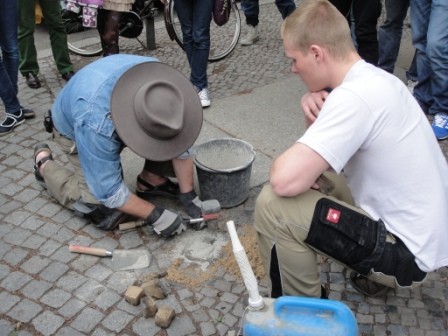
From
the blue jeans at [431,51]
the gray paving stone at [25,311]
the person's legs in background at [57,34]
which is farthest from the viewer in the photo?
the person's legs in background at [57,34]

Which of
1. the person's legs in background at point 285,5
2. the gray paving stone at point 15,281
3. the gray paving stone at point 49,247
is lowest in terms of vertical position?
the gray paving stone at point 49,247

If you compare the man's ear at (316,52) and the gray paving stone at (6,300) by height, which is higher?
A: the man's ear at (316,52)

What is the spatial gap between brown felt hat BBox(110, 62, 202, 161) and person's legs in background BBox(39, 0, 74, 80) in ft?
8.01

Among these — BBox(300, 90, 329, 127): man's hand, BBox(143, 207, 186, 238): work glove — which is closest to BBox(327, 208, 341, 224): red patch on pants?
BBox(300, 90, 329, 127): man's hand

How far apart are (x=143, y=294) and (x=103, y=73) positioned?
1162 mm

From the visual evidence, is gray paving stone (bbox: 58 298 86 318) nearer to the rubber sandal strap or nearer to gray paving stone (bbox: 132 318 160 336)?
gray paving stone (bbox: 132 318 160 336)

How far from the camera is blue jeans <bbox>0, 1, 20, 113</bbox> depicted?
3.97 metres

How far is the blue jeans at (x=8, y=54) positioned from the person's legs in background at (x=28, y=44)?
471 mm

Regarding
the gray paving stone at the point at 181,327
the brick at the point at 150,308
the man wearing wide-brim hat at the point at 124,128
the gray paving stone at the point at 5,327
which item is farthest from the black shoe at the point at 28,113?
the gray paving stone at the point at 181,327

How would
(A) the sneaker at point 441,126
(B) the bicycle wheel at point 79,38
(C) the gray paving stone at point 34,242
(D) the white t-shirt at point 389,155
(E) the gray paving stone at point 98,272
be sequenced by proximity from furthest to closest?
(B) the bicycle wheel at point 79,38 < (A) the sneaker at point 441,126 < (C) the gray paving stone at point 34,242 < (E) the gray paving stone at point 98,272 < (D) the white t-shirt at point 389,155

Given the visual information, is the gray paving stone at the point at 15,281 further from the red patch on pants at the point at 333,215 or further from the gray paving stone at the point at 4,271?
the red patch on pants at the point at 333,215

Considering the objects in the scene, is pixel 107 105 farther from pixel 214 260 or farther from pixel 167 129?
pixel 214 260

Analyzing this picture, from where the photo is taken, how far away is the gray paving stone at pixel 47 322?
243 cm

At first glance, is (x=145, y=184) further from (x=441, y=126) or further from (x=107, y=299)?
(x=441, y=126)
